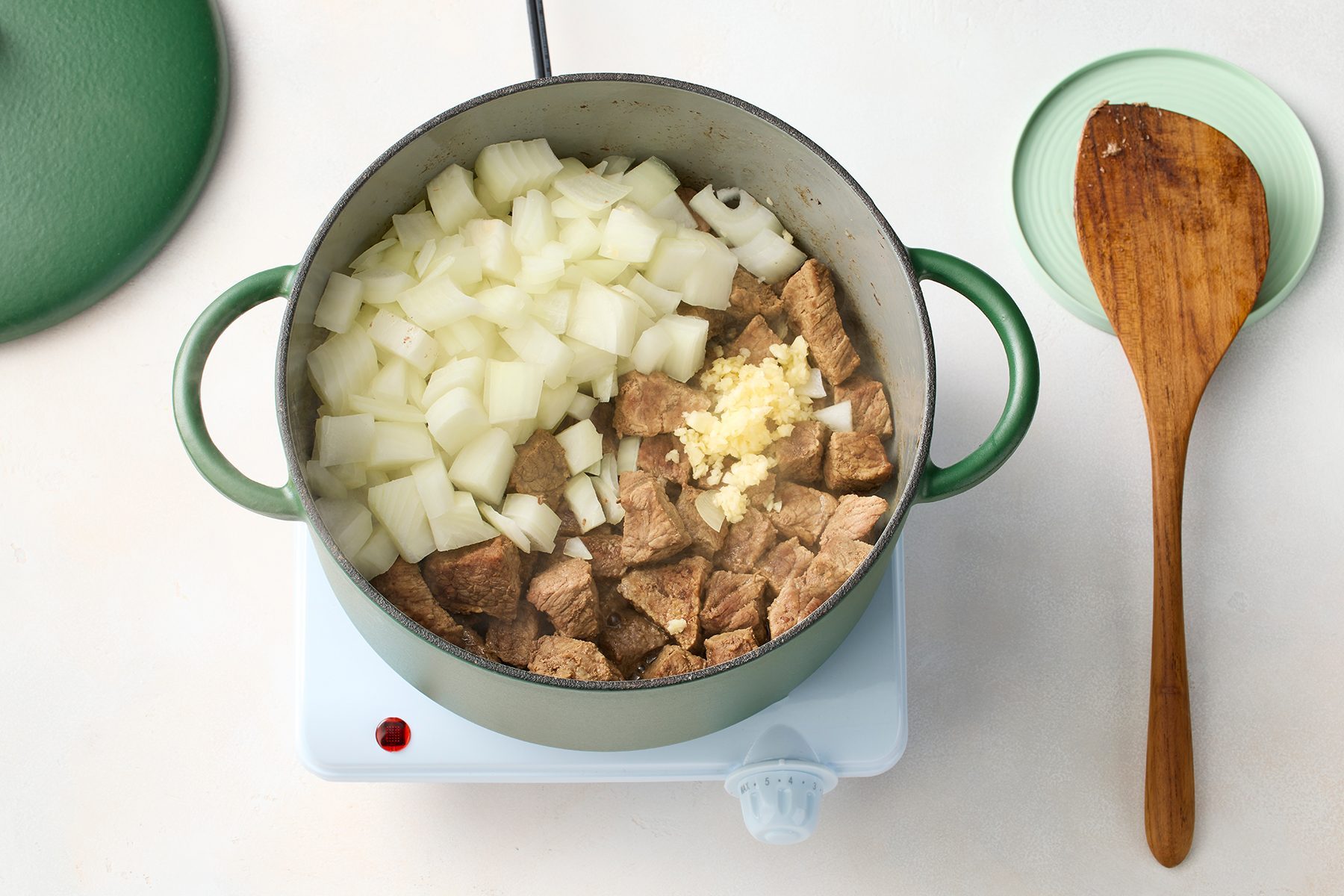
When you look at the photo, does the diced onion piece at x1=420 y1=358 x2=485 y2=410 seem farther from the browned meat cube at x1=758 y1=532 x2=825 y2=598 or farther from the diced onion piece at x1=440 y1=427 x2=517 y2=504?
the browned meat cube at x1=758 y1=532 x2=825 y2=598

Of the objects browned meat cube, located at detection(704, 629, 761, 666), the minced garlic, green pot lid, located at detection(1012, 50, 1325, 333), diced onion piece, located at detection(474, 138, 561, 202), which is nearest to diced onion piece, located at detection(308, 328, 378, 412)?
diced onion piece, located at detection(474, 138, 561, 202)

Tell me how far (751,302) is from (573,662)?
16.8 inches

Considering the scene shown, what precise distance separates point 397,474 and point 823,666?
475 millimetres

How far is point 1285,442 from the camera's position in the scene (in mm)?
1537

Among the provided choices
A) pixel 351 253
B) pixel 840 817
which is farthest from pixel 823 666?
pixel 351 253

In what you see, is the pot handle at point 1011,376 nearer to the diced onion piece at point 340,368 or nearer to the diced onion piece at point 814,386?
the diced onion piece at point 814,386

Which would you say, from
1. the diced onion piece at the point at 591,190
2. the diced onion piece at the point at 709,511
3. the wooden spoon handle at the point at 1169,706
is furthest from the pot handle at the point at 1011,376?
the wooden spoon handle at the point at 1169,706

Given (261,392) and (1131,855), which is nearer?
(1131,855)

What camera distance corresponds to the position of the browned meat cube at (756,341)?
1.27 meters

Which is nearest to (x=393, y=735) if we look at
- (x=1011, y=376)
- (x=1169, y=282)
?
(x=1011, y=376)

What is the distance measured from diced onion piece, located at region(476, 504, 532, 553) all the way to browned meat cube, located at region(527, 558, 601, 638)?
4 centimetres

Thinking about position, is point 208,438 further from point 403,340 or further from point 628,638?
point 628,638

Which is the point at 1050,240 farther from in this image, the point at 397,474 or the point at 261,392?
the point at 261,392

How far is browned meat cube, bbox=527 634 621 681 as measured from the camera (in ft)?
3.73
